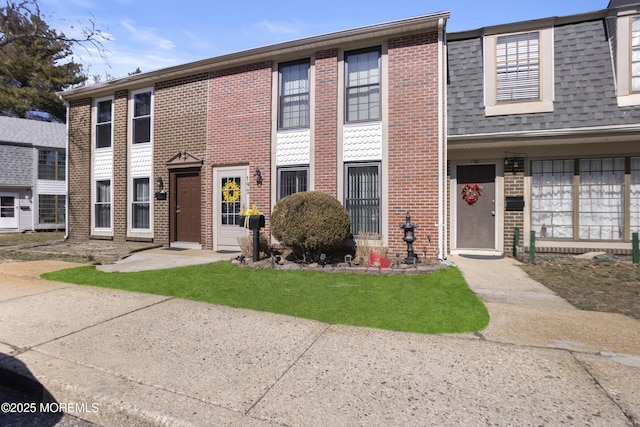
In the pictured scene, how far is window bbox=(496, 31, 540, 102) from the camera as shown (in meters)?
8.29

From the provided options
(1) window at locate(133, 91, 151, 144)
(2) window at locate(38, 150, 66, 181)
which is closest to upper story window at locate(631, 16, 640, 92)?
(1) window at locate(133, 91, 151, 144)

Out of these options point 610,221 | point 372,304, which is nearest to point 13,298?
point 372,304

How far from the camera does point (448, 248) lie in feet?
28.9

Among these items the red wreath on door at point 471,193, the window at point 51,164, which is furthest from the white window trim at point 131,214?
the window at point 51,164

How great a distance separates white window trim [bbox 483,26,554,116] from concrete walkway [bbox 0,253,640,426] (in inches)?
218

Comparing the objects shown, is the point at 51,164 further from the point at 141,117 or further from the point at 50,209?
the point at 141,117

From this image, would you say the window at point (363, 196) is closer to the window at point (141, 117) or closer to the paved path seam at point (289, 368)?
the paved path seam at point (289, 368)

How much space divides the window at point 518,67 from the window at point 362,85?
2.99m

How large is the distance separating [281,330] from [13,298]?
417cm

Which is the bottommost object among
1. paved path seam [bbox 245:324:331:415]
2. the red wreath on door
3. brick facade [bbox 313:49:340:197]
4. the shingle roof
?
paved path seam [bbox 245:324:331:415]

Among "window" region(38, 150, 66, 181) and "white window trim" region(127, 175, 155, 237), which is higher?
"window" region(38, 150, 66, 181)

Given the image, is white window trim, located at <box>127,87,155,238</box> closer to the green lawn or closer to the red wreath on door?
the green lawn

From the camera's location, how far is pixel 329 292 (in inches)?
211

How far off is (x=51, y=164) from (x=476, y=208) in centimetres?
2459
